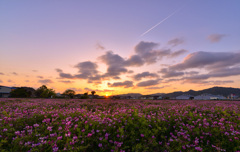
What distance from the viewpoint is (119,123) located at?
17.8ft

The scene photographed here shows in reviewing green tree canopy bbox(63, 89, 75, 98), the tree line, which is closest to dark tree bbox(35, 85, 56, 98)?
the tree line

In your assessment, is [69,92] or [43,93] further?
[69,92]

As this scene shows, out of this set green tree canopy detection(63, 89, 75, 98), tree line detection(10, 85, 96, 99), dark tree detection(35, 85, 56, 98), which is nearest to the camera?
tree line detection(10, 85, 96, 99)

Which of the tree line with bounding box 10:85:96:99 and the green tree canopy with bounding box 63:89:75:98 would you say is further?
the green tree canopy with bounding box 63:89:75:98

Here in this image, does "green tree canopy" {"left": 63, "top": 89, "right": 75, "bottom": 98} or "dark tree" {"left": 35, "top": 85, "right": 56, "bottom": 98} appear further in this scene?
"green tree canopy" {"left": 63, "top": 89, "right": 75, "bottom": 98}

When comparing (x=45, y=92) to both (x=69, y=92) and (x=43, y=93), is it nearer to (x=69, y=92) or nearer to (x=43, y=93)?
(x=43, y=93)

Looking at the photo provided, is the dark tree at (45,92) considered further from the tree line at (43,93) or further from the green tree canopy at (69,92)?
the green tree canopy at (69,92)

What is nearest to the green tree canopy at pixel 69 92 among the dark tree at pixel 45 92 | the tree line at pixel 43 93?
the tree line at pixel 43 93

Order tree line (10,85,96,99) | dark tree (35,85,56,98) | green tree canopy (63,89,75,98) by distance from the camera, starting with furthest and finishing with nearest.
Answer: green tree canopy (63,89,75,98) < dark tree (35,85,56,98) < tree line (10,85,96,99)

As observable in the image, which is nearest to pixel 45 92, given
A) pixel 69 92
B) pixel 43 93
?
pixel 43 93

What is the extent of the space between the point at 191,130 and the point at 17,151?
5565mm

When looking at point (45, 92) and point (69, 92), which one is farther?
point (69, 92)

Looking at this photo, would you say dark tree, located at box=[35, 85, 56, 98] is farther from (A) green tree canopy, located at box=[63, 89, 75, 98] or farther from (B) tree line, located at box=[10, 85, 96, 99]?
(A) green tree canopy, located at box=[63, 89, 75, 98]

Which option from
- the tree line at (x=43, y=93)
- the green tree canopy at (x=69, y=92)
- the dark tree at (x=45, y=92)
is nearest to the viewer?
the tree line at (x=43, y=93)
